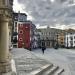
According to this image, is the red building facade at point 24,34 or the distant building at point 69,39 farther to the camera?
the distant building at point 69,39

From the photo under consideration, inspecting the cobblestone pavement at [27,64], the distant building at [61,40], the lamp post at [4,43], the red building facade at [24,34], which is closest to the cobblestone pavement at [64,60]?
the cobblestone pavement at [27,64]

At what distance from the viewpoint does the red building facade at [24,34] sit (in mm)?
99688

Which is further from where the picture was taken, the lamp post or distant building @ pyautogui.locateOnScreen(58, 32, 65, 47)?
distant building @ pyautogui.locateOnScreen(58, 32, 65, 47)

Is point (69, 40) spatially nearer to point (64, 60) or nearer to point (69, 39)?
point (69, 39)

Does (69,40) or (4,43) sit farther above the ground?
(4,43)

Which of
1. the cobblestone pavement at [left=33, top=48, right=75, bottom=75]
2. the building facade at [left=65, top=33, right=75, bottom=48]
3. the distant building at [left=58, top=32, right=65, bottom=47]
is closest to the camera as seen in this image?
the cobblestone pavement at [left=33, top=48, right=75, bottom=75]

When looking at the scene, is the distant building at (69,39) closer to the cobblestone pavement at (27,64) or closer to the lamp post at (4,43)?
the cobblestone pavement at (27,64)

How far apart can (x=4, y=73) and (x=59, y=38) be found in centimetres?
16366

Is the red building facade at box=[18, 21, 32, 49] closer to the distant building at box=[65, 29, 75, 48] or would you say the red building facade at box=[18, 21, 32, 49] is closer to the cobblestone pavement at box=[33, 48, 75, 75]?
the cobblestone pavement at box=[33, 48, 75, 75]

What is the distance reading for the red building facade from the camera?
99.7m

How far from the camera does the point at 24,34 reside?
10094cm

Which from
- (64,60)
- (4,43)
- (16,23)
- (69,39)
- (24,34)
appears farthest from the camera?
(69,39)

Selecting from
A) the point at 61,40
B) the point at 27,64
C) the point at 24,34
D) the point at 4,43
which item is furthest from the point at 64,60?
the point at 61,40

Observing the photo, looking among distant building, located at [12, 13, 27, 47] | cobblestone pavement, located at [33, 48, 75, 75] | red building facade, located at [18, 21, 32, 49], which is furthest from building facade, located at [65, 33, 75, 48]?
cobblestone pavement, located at [33, 48, 75, 75]
